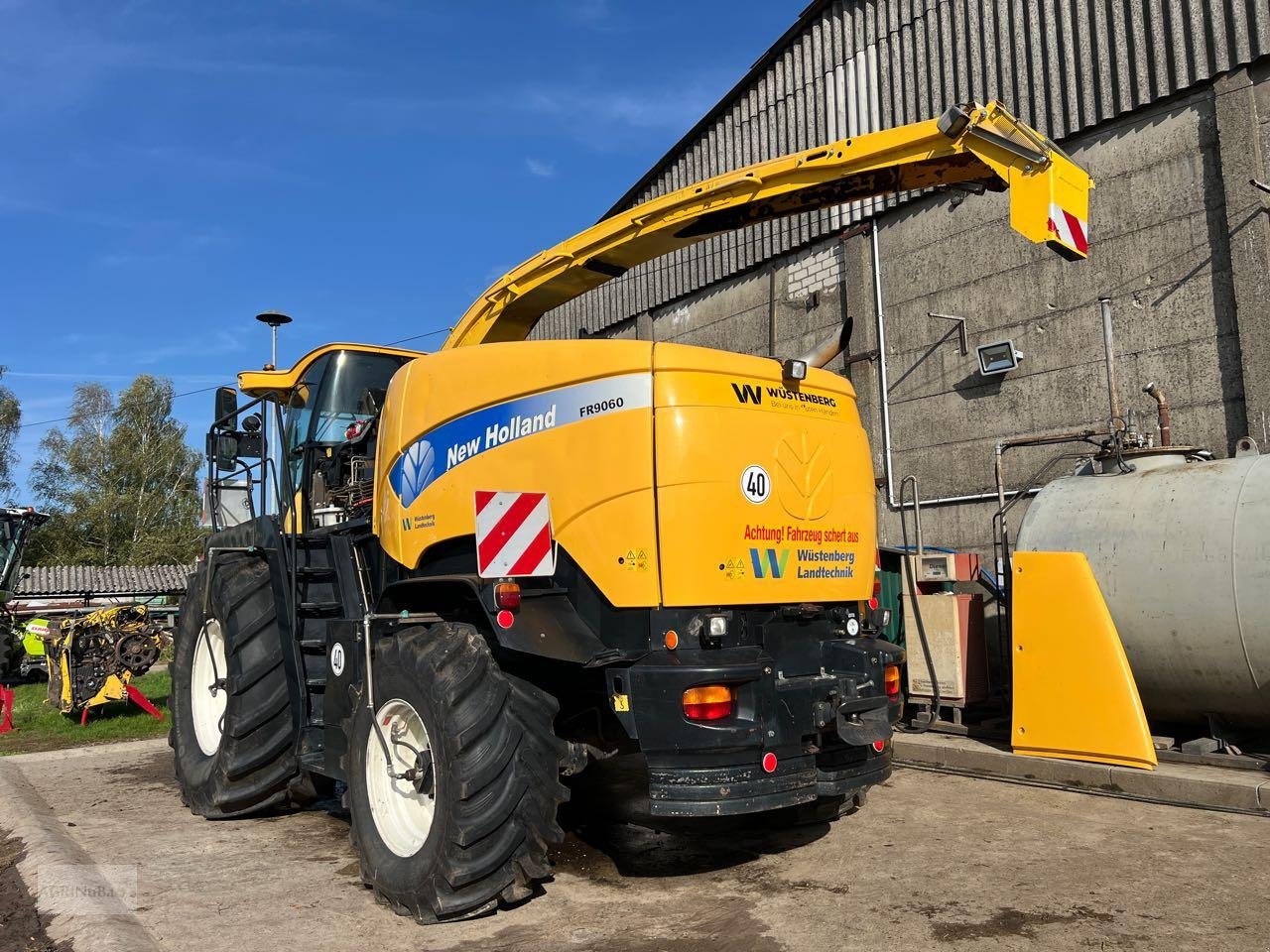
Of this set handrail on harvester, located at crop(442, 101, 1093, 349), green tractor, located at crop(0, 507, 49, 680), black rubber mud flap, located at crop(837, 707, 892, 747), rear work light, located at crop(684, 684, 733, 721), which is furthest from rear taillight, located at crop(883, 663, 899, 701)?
green tractor, located at crop(0, 507, 49, 680)

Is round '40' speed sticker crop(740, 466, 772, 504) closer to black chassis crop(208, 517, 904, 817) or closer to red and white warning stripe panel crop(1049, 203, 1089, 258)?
black chassis crop(208, 517, 904, 817)

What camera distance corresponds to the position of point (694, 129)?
16703mm

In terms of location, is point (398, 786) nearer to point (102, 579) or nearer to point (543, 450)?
point (543, 450)

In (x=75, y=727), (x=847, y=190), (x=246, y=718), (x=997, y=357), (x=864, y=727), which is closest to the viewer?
(x=864, y=727)

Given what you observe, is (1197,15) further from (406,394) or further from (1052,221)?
(406,394)

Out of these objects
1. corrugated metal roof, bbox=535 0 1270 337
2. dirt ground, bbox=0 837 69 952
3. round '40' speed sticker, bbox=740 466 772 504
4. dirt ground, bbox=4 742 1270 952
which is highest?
corrugated metal roof, bbox=535 0 1270 337

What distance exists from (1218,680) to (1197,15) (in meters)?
7.37

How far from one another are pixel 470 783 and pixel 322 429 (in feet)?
10.9

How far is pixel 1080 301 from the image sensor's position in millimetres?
11422

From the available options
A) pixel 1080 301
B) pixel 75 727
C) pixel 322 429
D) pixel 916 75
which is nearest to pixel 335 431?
pixel 322 429

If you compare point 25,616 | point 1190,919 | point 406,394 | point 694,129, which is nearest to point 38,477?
point 25,616

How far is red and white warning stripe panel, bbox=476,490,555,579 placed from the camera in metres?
4.46

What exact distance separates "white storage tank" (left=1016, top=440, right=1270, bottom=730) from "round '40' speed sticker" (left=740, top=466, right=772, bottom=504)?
4089mm

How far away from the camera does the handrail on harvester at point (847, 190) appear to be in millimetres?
5090
